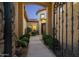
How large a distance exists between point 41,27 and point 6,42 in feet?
50.7

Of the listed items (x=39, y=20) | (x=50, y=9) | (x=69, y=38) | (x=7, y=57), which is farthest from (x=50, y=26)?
(x=39, y=20)

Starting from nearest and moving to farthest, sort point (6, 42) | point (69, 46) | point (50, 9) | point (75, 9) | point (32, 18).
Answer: point (6, 42) → point (75, 9) → point (69, 46) → point (50, 9) → point (32, 18)

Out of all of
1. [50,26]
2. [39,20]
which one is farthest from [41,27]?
[50,26]

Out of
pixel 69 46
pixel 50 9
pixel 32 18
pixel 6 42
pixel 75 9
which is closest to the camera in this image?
pixel 6 42

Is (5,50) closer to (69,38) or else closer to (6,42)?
(6,42)

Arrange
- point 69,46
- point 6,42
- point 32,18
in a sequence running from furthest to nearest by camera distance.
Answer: point 32,18, point 69,46, point 6,42

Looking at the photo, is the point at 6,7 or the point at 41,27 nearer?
the point at 6,7

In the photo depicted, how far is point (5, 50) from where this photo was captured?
1.87 metres

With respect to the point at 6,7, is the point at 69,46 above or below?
below

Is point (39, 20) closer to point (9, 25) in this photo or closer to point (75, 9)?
point (75, 9)

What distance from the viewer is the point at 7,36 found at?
189 cm

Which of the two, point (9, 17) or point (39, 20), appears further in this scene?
point (39, 20)

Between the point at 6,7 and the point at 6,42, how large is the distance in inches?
12.1

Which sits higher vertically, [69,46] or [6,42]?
[6,42]
